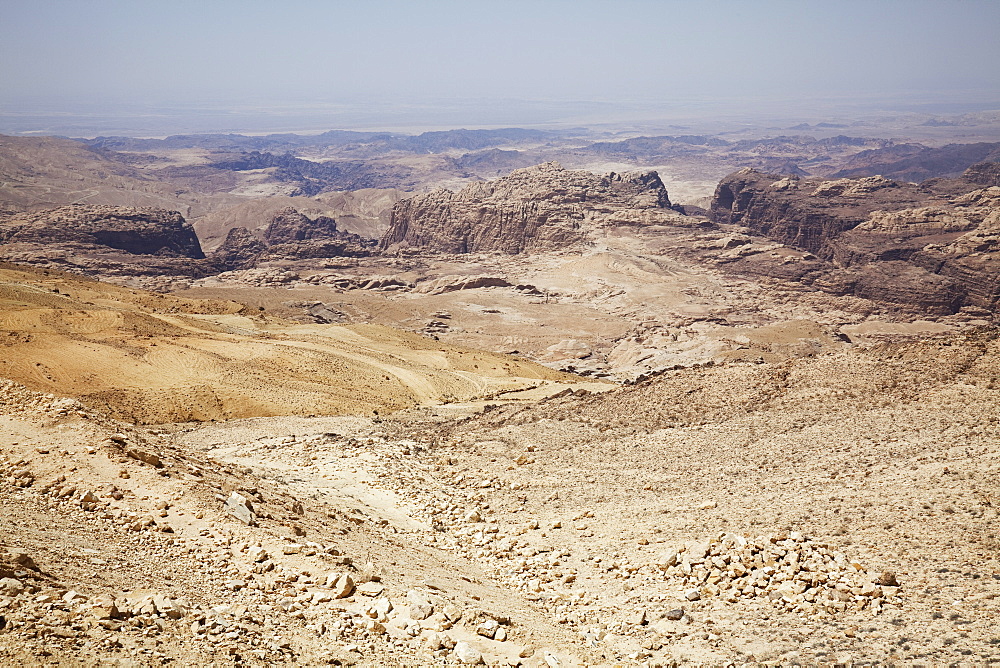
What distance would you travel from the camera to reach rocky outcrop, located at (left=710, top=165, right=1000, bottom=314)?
50094 millimetres

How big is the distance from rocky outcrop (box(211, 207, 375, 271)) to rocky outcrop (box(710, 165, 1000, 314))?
39.2 m

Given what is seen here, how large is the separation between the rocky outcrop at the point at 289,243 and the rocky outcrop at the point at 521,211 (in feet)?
23.0

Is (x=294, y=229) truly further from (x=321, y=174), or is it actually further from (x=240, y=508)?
(x=321, y=174)

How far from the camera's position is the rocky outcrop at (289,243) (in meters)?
70.3

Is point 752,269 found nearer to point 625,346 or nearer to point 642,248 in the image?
point 642,248

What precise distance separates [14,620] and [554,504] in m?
7.53

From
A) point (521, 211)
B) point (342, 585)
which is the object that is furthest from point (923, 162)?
point (342, 585)

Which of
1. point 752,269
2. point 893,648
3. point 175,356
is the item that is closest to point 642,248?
point 752,269

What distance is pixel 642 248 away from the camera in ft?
216

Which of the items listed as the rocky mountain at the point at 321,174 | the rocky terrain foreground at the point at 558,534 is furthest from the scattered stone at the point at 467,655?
the rocky mountain at the point at 321,174

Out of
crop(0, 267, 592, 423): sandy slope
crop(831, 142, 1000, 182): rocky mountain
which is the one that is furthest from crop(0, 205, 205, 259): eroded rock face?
crop(831, 142, 1000, 182): rocky mountain

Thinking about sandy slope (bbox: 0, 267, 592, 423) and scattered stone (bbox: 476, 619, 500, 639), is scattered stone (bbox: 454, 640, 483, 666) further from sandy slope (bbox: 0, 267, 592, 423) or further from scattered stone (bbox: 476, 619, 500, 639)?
sandy slope (bbox: 0, 267, 592, 423)

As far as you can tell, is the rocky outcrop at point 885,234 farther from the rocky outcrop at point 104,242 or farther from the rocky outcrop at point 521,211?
the rocky outcrop at point 104,242

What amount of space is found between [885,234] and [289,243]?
5722 centimetres
